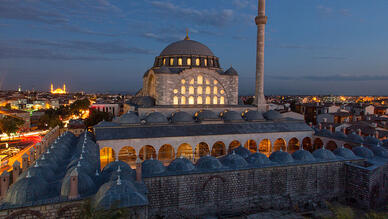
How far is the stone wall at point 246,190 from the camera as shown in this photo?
12.9 m

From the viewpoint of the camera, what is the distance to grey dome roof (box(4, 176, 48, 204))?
31.1ft

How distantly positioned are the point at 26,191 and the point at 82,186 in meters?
1.91

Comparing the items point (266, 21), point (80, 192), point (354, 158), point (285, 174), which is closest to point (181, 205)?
point (80, 192)

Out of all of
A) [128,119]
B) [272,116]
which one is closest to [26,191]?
[128,119]

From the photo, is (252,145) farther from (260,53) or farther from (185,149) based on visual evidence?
(260,53)

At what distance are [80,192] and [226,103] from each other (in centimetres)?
2200

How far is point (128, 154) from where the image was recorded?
71.8ft

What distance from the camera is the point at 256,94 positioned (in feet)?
102

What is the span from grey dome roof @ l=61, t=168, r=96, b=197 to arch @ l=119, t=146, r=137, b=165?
10522 mm

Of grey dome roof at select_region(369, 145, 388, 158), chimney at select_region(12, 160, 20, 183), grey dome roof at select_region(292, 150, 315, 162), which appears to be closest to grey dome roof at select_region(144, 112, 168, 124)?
chimney at select_region(12, 160, 20, 183)

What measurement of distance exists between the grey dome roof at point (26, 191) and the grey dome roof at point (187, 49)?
77.7ft

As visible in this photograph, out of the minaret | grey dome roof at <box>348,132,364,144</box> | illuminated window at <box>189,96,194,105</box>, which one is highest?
the minaret

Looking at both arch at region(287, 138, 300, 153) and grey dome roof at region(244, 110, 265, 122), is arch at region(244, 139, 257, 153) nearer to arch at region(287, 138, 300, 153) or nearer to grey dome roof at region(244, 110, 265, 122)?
grey dome roof at region(244, 110, 265, 122)

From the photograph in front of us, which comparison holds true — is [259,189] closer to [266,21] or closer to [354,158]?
[354,158]
